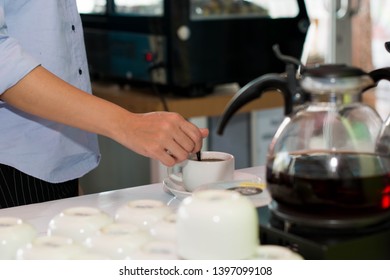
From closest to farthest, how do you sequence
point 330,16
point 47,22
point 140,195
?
point 140,195, point 47,22, point 330,16

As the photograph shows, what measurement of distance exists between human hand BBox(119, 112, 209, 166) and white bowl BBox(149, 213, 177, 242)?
14.0 inches

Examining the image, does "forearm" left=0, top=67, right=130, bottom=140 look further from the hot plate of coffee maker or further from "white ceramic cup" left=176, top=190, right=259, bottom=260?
"white ceramic cup" left=176, top=190, right=259, bottom=260

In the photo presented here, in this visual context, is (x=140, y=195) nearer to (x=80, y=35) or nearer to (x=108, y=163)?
(x=80, y=35)

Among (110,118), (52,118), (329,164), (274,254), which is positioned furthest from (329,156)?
(52,118)

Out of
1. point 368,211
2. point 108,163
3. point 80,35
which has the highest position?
point 80,35

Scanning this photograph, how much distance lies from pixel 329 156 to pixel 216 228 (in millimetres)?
253

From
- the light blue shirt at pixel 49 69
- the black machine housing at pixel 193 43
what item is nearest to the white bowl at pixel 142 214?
the light blue shirt at pixel 49 69

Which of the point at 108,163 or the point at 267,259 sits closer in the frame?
the point at 267,259

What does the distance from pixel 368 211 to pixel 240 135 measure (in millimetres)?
1981

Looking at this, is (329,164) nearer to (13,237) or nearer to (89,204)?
(13,237)

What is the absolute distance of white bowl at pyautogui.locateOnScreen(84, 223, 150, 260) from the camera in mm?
881

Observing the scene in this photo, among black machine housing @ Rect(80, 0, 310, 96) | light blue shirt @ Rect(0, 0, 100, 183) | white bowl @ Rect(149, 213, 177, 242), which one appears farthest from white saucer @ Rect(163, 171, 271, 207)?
black machine housing @ Rect(80, 0, 310, 96)
